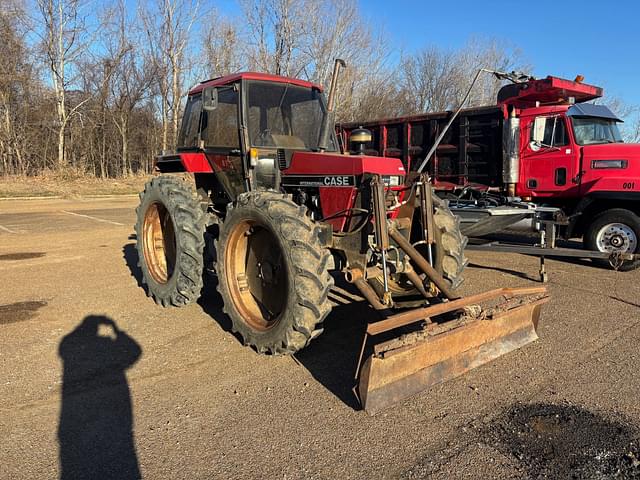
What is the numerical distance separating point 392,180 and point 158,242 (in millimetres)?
3190

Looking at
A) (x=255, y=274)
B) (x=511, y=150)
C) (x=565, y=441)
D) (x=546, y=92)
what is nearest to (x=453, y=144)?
(x=511, y=150)

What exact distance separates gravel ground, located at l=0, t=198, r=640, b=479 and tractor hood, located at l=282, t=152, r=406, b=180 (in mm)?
1490

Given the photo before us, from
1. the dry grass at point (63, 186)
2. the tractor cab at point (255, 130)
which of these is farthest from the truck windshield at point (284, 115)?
the dry grass at point (63, 186)

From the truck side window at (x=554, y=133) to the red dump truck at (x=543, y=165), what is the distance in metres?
0.02

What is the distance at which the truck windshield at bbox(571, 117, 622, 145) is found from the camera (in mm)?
8484

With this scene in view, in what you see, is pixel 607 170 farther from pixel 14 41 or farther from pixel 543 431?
pixel 14 41

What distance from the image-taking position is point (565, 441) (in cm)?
293

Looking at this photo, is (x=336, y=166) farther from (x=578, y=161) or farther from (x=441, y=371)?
(x=578, y=161)

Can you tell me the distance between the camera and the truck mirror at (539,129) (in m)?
8.69

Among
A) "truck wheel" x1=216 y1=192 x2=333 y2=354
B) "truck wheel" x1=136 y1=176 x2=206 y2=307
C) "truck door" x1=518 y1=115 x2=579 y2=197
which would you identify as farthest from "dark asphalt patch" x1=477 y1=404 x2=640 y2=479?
"truck door" x1=518 y1=115 x2=579 y2=197

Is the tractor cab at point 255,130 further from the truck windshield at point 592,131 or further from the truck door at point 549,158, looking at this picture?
the truck windshield at point 592,131

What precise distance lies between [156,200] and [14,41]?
23.7 m

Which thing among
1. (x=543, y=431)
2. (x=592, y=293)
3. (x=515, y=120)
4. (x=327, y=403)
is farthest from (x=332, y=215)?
(x=515, y=120)

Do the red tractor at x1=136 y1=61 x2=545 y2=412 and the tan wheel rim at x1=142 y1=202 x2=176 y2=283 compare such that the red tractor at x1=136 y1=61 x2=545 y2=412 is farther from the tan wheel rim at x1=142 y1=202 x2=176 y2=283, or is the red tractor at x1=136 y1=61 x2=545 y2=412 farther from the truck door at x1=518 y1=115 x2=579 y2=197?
the truck door at x1=518 y1=115 x2=579 y2=197
